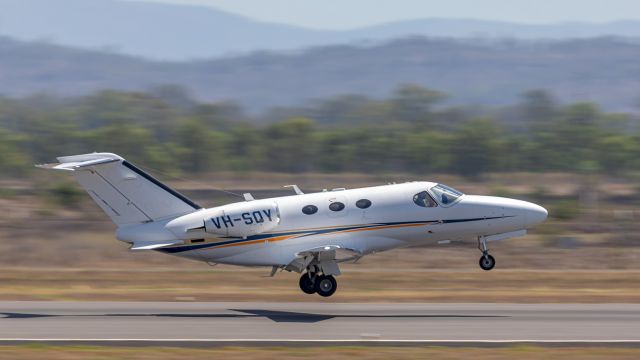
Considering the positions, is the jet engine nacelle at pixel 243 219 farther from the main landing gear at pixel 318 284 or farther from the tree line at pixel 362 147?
the tree line at pixel 362 147

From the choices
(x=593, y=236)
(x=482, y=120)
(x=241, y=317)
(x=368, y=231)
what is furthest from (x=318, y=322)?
(x=482, y=120)

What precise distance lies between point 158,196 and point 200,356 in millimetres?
8733

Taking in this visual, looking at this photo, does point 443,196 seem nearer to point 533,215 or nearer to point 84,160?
point 533,215

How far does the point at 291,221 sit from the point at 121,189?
4.57 m

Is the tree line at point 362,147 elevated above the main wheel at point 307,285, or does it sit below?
above

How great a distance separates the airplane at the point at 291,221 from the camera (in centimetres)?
2761

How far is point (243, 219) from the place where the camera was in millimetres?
28031

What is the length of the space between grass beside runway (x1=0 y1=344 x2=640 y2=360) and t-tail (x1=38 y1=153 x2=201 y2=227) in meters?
7.10

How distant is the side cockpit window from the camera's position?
28.7 meters

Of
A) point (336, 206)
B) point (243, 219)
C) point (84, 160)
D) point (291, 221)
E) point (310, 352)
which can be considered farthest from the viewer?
point (336, 206)

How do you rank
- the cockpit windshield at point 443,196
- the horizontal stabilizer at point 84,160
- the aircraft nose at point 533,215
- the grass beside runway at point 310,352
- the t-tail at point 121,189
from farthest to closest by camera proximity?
1. the aircraft nose at point 533,215
2. the cockpit windshield at point 443,196
3. the t-tail at point 121,189
4. the horizontal stabilizer at point 84,160
5. the grass beside runway at point 310,352

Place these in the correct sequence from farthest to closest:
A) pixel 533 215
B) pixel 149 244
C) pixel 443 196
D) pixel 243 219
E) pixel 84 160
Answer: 1. pixel 533 215
2. pixel 443 196
3. pixel 243 219
4. pixel 149 244
5. pixel 84 160

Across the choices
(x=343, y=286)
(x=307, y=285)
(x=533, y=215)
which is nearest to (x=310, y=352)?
(x=307, y=285)

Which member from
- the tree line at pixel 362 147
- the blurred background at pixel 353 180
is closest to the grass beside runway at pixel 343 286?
the blurred background at pixel 353 180
